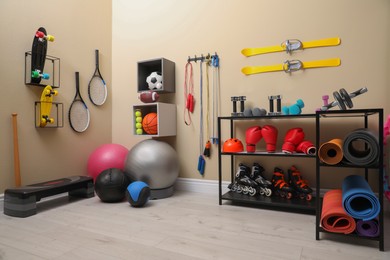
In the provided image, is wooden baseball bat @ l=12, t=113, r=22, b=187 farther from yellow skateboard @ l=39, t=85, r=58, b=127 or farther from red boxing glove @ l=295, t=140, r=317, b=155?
red boxing glove @ l=295, t=140, r=317, b=155

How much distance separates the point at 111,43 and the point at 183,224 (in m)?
2.54

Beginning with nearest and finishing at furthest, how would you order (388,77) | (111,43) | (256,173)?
(388,77) < (256,173) < (111,43)

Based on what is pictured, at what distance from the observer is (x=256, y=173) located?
2.45 metres

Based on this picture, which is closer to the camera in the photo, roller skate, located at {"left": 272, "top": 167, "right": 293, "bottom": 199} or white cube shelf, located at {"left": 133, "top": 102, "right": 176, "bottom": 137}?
roller skate, located at {"left": 272, "top": 167, "right": 293, "bottom": 199}

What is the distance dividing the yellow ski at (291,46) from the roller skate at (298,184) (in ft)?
3.53

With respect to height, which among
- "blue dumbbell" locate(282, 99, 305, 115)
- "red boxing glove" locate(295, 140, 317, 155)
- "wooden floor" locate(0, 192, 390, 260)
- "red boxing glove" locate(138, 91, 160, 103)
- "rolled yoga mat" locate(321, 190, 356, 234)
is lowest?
"wooden floor" locate(0, 192, 390, 260)

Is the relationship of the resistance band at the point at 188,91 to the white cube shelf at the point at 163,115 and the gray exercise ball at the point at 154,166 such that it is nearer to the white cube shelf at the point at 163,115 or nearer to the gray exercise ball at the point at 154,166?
the white cube shelf at the point at 163,115

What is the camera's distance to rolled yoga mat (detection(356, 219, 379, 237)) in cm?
151

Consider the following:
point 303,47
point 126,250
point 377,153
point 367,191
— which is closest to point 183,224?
point 126,250

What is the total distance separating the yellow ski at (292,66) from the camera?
227 cm

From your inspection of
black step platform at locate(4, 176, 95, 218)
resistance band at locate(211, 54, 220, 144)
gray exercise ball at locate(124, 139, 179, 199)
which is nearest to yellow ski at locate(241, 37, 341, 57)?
resistance band at locate(211, 54, 220, 144)

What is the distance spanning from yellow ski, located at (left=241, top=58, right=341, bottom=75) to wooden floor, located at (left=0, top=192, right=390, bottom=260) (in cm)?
127

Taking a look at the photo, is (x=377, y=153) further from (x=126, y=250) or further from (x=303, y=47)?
(x=126, y=250)

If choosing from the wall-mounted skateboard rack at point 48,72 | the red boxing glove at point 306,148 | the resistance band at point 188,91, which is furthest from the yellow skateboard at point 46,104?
the red boxing glove at point 306,148
